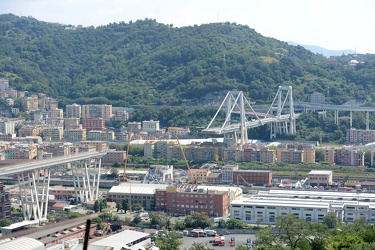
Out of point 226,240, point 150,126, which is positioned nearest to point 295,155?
point 150,126

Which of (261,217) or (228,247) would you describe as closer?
(228,247)

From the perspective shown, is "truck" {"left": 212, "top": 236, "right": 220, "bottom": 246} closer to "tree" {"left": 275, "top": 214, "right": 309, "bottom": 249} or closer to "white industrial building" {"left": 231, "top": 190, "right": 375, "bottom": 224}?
"tree" {"left": 275, "top": 214, "right": 309, "bottom": 249}

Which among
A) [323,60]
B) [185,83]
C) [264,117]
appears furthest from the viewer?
[323,60]

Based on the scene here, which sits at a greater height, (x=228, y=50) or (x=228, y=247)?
(x=228, y=50)

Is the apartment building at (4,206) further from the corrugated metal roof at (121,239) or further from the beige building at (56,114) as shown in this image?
the beige building at (56,114)

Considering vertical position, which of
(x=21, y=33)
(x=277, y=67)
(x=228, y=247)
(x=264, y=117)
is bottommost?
(x=228, y=247)

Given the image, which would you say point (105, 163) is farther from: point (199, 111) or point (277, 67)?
point (277, 67)

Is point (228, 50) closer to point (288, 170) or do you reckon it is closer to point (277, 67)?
point (277, 67)

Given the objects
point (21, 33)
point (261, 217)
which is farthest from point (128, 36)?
point (261, 217)

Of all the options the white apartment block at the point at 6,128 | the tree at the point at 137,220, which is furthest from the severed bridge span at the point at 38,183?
the white apartment block at the point at 6,128

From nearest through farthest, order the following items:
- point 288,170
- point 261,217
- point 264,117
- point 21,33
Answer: point 261,217 < point 288,170 < point 264,117 < point 21,33
